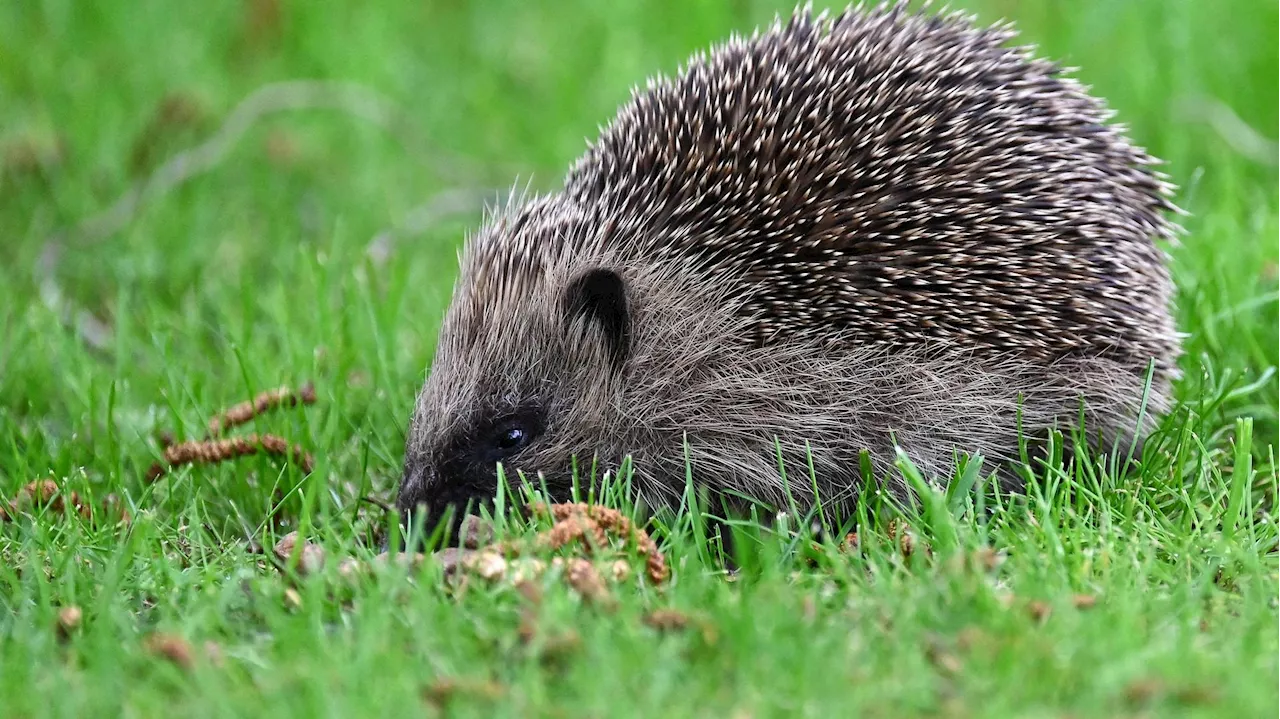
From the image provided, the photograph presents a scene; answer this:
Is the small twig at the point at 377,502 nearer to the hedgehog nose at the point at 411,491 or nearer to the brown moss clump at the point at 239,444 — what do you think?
the hedgehog nose at the point at 411,491

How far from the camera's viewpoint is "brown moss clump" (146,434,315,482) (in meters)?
4.85

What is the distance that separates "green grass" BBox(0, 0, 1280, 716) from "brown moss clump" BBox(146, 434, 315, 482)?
0.21ft

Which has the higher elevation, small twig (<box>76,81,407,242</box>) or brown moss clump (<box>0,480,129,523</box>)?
small twig (<box>76,81,407,242</box>)

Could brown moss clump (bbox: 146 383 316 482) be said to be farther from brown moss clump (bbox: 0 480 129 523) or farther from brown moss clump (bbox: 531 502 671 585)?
brown moss clump (bbox: 531 502 671 585)

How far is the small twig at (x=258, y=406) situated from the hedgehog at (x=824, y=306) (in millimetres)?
592

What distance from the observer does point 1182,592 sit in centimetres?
352

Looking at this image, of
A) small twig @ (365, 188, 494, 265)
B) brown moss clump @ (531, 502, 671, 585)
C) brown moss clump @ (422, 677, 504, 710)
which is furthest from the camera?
small twig @ (365, 188, 494, 265)

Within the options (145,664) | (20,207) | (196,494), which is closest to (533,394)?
(196,494)

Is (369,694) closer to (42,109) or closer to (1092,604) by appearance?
(1092,604)

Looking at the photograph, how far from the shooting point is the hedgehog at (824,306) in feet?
15.7

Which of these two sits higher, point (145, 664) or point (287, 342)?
point (287, 342)

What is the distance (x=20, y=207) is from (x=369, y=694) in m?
5.91

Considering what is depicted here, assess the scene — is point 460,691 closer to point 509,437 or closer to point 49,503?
point 509,437

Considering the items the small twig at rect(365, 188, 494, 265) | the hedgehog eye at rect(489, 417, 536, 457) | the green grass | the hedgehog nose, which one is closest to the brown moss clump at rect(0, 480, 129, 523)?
the green grass
